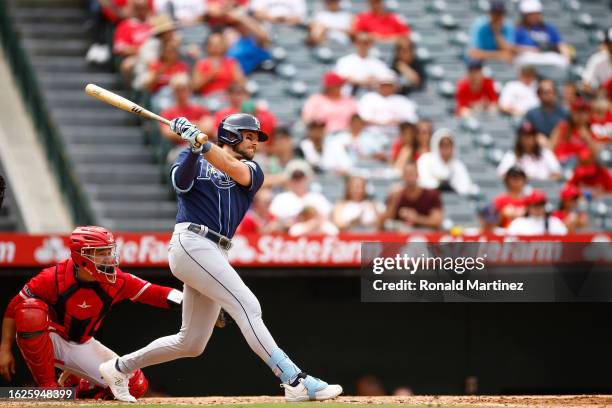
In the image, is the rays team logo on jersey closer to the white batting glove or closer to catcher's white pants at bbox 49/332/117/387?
the white batting glove

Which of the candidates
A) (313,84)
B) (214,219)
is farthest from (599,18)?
(214,219)

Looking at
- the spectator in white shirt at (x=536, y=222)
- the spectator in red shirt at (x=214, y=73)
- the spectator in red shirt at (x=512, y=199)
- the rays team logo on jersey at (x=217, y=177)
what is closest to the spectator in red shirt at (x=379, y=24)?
the spectator in red shirt at (x=214, y=73)

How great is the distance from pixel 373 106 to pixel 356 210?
1.87 meters

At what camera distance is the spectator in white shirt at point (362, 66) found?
41.6 ft

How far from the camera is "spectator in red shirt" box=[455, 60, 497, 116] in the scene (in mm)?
12852

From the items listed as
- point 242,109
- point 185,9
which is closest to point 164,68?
point 185,9

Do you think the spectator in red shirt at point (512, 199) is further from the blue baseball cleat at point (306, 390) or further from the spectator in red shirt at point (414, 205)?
the blue baseball cleat at point (306, 390)

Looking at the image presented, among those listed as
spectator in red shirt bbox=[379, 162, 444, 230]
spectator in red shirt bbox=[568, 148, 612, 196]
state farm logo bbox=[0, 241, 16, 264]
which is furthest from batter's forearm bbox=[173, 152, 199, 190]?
spectator in red shirt bbox=[568, 148, 612, 196]

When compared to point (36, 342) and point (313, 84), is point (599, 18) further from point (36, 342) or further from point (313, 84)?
point (36, 342)

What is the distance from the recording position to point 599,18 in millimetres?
14695

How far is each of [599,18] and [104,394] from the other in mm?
8952

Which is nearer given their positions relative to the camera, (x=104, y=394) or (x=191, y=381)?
(x=104, y=394)

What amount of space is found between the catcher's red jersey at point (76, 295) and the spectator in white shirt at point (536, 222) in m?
3.67

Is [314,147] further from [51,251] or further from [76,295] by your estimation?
[76,295]
